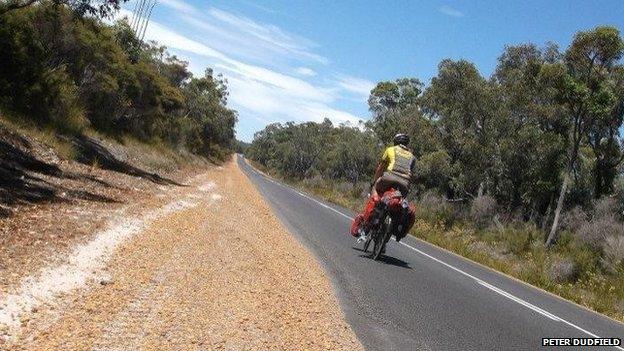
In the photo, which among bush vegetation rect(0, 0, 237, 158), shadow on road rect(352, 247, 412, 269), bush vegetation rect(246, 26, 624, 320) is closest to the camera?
shadow on road rect(352, 247, 412, 269)

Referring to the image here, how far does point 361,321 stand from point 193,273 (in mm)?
2012

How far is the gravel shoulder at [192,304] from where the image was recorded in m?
4.02

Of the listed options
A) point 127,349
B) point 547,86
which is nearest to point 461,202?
point 547,86

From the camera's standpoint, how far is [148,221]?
31.8 ft

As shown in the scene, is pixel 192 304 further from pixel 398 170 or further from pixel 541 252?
pixel 541 252

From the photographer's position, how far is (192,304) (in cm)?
506

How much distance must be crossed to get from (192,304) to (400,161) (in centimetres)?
501

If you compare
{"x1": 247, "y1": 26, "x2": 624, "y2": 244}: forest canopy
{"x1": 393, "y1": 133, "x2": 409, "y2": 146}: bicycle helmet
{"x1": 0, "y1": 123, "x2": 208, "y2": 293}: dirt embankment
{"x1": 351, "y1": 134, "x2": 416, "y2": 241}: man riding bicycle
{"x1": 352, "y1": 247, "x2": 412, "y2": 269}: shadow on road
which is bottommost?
{"x1": 0, "y1": 123, "x2": 208, "y2": 293}: dirt embankment

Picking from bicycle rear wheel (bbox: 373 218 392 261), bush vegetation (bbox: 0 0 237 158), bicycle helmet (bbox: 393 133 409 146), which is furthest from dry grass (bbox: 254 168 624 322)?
bush vegetation (bbox: 0 0 237 158)

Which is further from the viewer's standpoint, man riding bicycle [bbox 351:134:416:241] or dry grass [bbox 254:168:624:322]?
dry grass [bbox 254:168:624:322]

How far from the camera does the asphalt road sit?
5.46 m

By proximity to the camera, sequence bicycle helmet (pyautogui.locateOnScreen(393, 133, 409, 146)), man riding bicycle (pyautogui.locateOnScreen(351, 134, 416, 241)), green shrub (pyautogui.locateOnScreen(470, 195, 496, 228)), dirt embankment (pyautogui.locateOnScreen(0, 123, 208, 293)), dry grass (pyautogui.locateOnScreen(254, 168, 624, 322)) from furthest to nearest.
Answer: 1. green shrub (pyautogui.locateOnScreen(470, 195, 496, 228))
2. dry grass (pyautogui.locateOnScreen(254, 168, 624, 322))
3. bicycle helmet (pyautogui.locateOnScreen(393, 133, 409, 146))
4. man riding bicycle (pyautogui.locateOnScreen(351, 134, 416, 241))
5. dirt embankment (pyautogui.locateOnScreen(0, 123, 208, 293))

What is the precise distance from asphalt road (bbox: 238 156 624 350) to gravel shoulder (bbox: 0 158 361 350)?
38 centimetres

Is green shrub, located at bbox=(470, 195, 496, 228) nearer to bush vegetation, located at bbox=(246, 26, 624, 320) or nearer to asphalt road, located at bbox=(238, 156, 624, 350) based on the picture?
bush vegetation, located at bbox=(246, 26, 624, 320)
